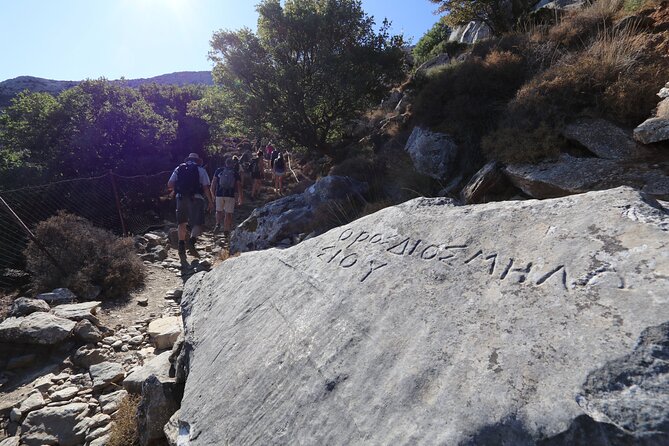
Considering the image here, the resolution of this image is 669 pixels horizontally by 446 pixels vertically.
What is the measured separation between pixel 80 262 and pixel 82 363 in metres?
3.18

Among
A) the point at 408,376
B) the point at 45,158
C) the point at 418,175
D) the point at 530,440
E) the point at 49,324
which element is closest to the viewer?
the point at 530,440

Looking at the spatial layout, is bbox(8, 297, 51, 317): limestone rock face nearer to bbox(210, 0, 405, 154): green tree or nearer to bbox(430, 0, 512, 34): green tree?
bbox(210, 0, 405, 154): green tree

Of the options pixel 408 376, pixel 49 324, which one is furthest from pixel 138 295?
pixel 408 376

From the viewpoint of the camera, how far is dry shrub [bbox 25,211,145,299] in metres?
6.90

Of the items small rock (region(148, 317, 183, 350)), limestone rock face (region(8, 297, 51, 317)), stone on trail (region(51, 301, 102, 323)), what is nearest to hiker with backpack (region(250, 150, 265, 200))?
stone on trail (region(51, 301, 102, 323))

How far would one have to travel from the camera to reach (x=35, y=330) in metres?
5.14

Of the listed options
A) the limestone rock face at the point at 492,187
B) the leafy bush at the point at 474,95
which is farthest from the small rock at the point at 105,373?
the leafy bush at the point at 474,95

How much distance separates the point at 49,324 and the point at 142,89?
17.0 metres

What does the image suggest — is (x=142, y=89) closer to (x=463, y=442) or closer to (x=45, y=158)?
(x=45, y=158)

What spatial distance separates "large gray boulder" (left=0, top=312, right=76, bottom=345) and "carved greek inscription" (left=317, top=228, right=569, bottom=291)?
436 cm

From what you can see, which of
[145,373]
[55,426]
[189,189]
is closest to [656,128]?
[145,373]

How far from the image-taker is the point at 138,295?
6.97 metres

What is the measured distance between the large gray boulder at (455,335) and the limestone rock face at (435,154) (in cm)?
415

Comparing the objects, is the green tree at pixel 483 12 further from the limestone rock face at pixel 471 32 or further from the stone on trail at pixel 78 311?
the stone on trail at pixel 78 311
